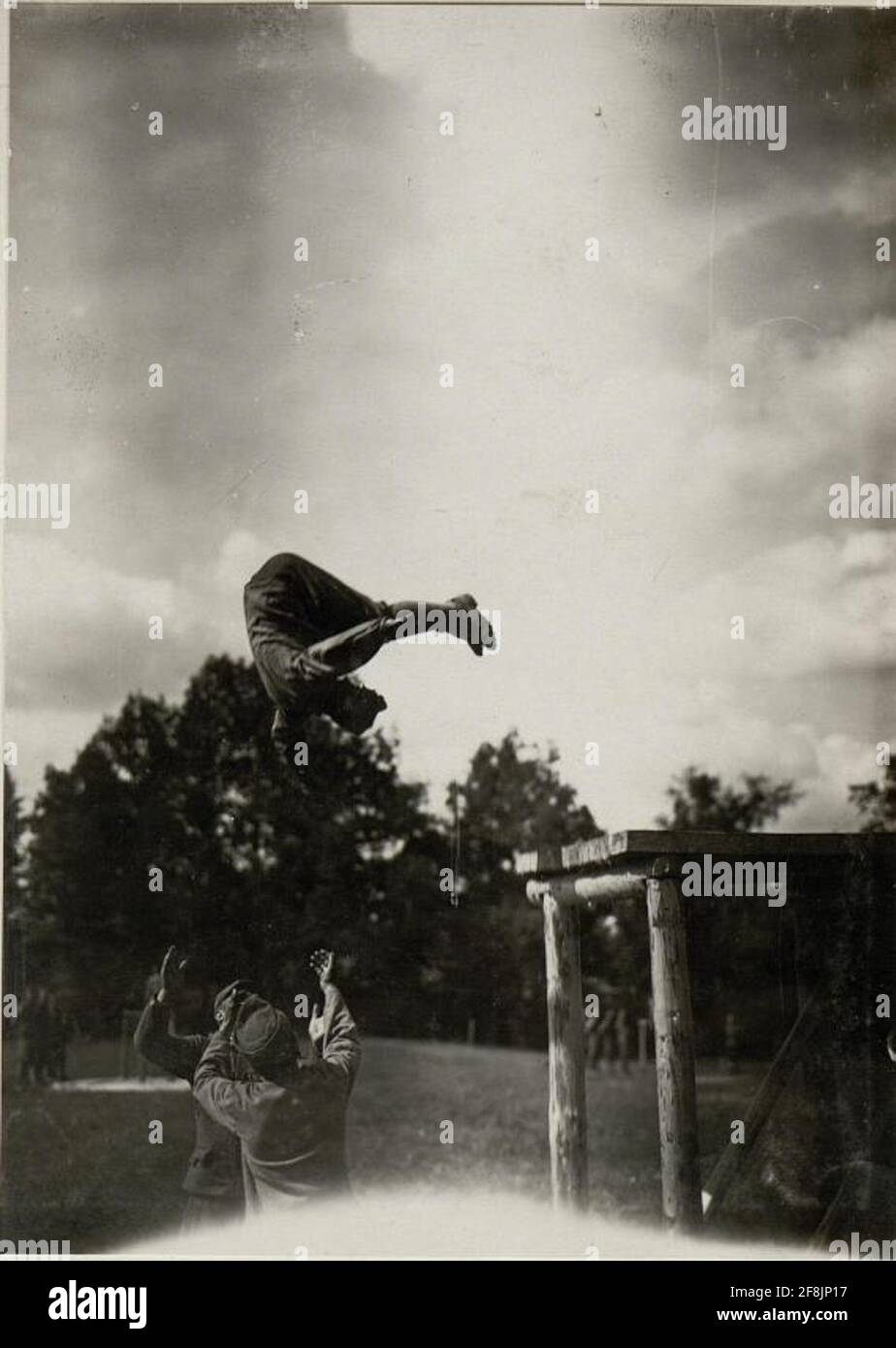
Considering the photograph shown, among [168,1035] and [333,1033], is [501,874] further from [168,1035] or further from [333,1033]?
[168,1035]

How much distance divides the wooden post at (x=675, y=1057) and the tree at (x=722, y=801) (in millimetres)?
1493

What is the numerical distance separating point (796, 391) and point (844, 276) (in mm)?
819

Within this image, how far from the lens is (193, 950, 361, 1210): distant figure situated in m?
7.46

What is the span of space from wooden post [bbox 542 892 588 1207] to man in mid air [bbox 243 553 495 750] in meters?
1.69

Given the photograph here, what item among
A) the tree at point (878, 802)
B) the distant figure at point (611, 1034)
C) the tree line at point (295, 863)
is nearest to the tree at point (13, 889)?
the tree line at point (295, 863)

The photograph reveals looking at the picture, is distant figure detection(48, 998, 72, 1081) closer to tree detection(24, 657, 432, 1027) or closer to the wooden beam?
tree detection(24, 657, 432, 1027)

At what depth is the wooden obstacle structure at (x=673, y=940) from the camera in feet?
23.6

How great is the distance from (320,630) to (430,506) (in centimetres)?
110

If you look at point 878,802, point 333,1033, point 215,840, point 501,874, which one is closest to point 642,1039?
point 501,874

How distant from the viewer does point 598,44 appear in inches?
340

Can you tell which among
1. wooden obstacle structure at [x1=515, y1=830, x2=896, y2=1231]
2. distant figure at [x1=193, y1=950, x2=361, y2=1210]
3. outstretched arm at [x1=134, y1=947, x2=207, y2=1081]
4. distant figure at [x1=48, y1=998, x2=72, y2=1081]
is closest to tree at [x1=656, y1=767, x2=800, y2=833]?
wooden obstacle structure at [x1=515, y1=830, x2=896, y2=1231]

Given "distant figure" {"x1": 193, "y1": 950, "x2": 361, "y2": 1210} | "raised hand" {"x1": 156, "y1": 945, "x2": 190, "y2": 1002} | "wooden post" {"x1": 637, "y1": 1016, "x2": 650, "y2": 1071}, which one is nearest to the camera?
"distant figure" {"x1": 193, "y1": 950, "x2": 361, "y2": 1210}

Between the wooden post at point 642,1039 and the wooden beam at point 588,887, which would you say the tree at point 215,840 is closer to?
the wooden beam at point 588,887
